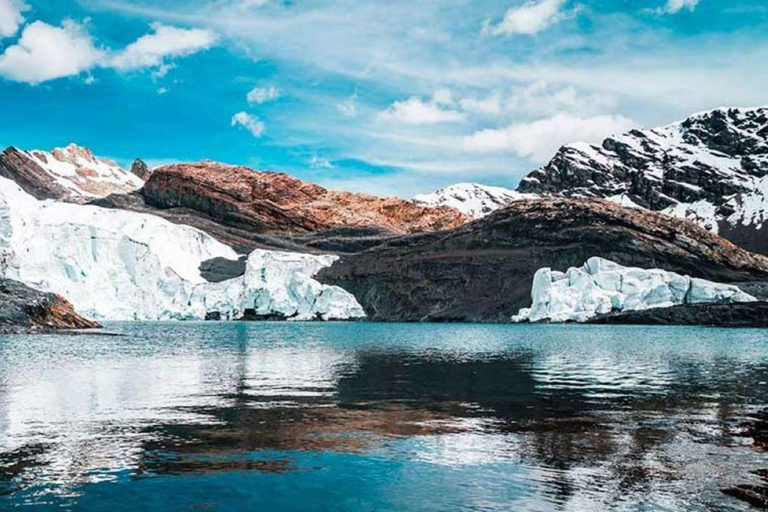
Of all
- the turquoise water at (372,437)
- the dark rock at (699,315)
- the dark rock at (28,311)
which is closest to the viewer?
the turquoise water at (372,437)

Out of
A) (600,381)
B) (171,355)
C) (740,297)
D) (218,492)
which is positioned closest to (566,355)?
(600,381)

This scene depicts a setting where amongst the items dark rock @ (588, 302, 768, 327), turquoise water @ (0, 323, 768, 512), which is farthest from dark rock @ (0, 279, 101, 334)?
dark rock @ (588, 302, 768, 327)

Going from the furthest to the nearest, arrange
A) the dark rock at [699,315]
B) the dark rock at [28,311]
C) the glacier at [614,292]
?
the glacier at [614,292] < the dark rock at [699,315] < the dark rock at [28,311]

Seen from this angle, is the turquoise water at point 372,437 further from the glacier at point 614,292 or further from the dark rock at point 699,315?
the glacier at point 614,292

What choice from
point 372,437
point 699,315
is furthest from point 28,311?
point 699,315

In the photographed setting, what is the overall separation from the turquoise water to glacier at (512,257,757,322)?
119846mm

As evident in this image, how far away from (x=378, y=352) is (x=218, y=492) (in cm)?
6328

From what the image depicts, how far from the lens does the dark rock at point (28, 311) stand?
4304 inches

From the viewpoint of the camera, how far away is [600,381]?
175ft

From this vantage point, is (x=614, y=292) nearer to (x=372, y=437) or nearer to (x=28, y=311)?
(x=28, y=311)

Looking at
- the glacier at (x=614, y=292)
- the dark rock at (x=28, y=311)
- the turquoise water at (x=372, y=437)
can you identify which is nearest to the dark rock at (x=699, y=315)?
the glacier at (x=614, y=292)

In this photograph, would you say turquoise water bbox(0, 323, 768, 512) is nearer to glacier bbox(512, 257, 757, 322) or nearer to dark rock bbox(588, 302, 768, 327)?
dark rock bbox(588, 302, 768, 327)

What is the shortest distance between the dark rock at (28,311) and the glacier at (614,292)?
4299 inches

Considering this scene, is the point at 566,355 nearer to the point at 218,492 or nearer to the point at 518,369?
the point at 518,369
